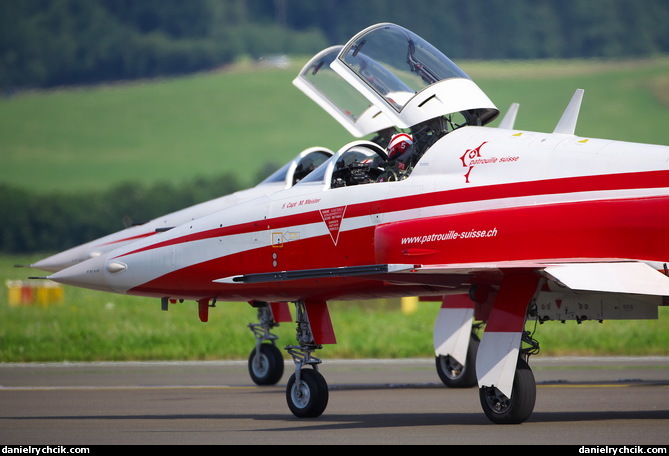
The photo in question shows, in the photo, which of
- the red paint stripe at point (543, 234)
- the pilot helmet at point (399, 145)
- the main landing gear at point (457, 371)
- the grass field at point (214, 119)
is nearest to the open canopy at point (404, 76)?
the pilot helmet at point (399, 145)

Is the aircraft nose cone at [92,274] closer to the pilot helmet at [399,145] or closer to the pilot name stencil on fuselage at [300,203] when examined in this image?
the pilot name stencil on fuselage at [300,203]

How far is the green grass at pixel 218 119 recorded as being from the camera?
8781 cm

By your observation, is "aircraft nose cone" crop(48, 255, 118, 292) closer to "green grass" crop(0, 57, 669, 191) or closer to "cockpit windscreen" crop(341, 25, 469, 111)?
"cockpit windscreen" crop(341, 25, 469, 111)

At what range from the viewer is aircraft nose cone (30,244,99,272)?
18.6 m

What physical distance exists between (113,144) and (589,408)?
283 feet

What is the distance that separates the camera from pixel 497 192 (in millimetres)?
Answer: 12297

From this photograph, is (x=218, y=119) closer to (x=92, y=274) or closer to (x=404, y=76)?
(x=92, y=274)

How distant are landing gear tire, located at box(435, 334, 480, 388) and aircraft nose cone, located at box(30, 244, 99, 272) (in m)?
5.79

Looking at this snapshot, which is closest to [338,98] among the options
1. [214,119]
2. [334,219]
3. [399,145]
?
[399,145]

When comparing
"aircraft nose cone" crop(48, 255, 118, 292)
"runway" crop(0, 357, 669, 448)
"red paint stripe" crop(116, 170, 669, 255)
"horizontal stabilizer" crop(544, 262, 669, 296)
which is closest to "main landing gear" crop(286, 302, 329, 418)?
"runway" crop(0, 357, 669, 448)

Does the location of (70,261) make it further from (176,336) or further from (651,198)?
(651,198)

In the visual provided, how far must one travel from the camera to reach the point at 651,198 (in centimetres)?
1147

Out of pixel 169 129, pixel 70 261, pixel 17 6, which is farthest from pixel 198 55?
pixel 70 261

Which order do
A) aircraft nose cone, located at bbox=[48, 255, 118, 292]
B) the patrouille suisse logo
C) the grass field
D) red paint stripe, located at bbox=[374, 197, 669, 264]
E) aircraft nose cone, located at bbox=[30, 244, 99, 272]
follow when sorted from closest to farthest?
red paint stripe, located at bbox=[374, 197, 669, 264] < the patrouille suisse logo < aircraft nose cone, located at bbox=[48, 255, 118, 292] < aircraft nose cone, located at bbox=[30, 244, 99, 272] < the grass field
